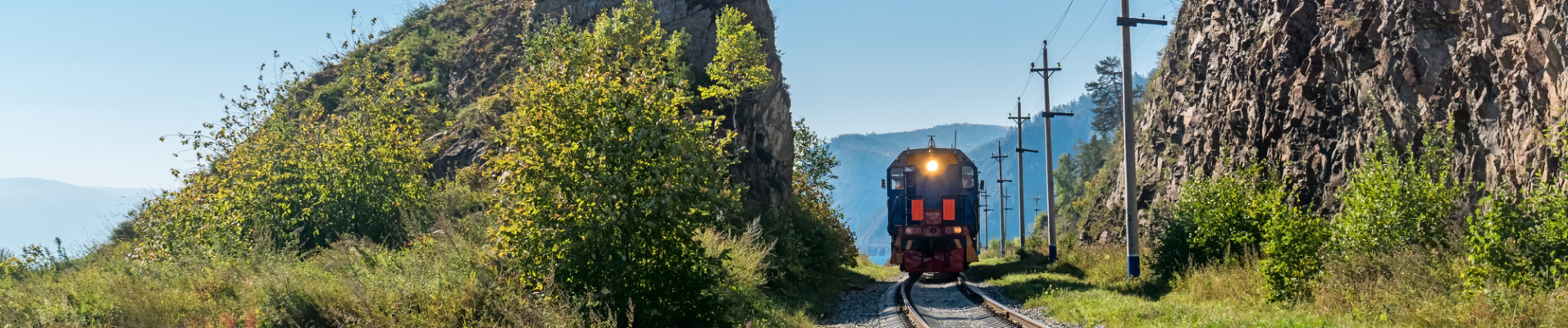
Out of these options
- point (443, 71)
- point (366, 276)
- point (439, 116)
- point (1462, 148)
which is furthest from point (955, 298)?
point (443, 71)

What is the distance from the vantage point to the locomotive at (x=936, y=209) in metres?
26.0

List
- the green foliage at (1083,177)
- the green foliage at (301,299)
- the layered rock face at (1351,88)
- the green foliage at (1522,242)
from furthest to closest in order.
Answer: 1. the green foliage at (1083,177)
2. the layered rock face at (1351,88)
3. the green foliage at (1522,242)
4. the green foliage at (301,299)

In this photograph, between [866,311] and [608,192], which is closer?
[608,192]

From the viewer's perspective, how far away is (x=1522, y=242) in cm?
1059

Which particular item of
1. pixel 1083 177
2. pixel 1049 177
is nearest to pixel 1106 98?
pixel 1083 177

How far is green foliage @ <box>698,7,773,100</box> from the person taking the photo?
33219mm

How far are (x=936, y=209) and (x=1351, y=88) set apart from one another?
11061 mm

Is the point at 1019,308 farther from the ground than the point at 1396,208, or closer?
closer

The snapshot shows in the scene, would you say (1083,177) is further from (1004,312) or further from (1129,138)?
(1004,312)

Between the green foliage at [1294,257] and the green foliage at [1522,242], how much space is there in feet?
9.47

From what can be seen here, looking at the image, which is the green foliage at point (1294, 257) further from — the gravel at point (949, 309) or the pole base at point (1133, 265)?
the pole base at point (1133, 265)

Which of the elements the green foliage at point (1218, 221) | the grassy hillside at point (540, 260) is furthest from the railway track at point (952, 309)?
the green foliage at point (1218, 221)

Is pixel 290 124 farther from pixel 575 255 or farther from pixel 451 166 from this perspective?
pixel 575 255

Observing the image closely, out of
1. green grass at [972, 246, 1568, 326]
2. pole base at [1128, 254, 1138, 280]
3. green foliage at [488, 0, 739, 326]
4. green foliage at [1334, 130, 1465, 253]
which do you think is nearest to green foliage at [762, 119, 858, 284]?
green grass at [972, 246, 1568, 326]
